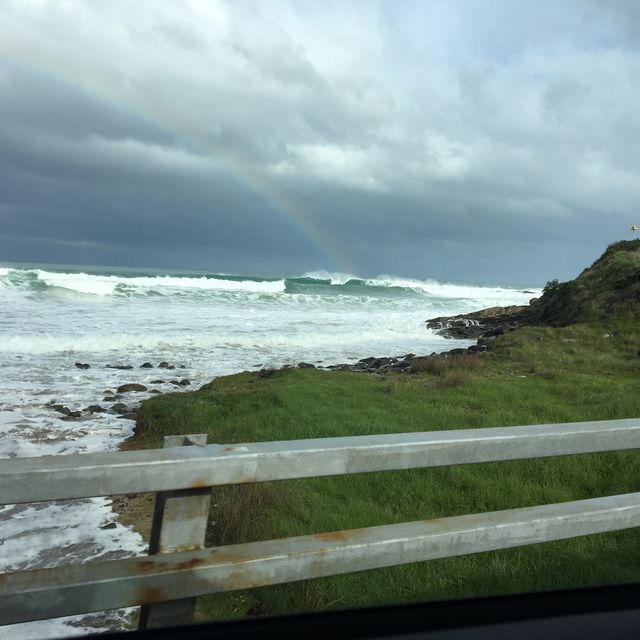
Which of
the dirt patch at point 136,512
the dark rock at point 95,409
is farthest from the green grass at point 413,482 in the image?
the dark rock at point 95,409

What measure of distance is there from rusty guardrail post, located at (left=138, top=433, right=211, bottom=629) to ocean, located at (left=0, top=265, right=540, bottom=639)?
2.20m

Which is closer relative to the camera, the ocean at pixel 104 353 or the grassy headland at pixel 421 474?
the grassy headland at pixel 421 474

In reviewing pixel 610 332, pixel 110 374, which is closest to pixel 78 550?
pixel 110 374

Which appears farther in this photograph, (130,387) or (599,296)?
(599,296)

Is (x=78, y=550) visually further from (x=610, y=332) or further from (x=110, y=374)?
(x=610, y=332)

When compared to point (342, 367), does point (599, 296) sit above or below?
above

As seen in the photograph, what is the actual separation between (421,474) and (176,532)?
4196mm

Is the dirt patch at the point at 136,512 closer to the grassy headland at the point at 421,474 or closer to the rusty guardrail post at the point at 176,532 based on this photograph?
the grassy headland at the point at 421,474

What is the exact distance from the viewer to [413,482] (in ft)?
A: 19.0

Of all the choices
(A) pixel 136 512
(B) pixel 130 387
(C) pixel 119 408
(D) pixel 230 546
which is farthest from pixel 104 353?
(D) pixel 230 546

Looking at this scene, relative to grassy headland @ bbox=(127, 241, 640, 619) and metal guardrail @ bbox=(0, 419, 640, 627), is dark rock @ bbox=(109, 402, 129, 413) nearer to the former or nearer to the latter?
grassy headland @ bbox=(127, 241, 640, 619)

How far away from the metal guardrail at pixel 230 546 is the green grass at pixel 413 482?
1.08 m

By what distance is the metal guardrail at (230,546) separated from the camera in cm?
191

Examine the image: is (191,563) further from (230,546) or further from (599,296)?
(599,296)
